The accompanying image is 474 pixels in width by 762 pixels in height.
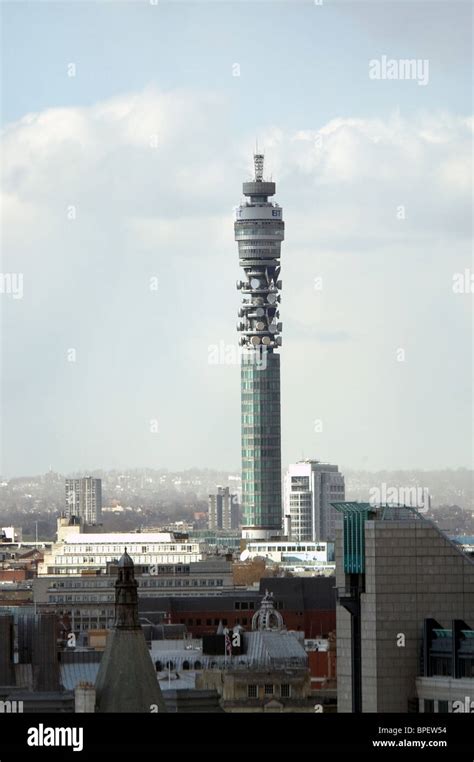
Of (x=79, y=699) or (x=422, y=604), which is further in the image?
A: (x=422, y=604)

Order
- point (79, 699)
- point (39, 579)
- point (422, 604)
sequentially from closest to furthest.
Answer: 1. point (79, 699)
2. point (422, 604)
3. point (39, 579)

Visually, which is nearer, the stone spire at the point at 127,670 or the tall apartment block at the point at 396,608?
the stone spire at the point at 127,670

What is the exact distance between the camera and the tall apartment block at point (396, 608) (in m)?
60.6

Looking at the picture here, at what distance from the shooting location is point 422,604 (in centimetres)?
6206

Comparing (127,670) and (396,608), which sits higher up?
(396,608)

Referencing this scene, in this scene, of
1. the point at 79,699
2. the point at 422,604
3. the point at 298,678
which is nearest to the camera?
the point at 79,699

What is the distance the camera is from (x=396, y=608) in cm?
6178

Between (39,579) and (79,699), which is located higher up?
(39,579)

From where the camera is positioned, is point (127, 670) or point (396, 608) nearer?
point (127, 670)

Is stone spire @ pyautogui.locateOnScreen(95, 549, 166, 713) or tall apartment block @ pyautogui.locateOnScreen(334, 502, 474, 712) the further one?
tall apartment block @ pyautogui.locateOnScreen(334, 502, 474, 712)

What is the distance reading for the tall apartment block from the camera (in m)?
60.6
